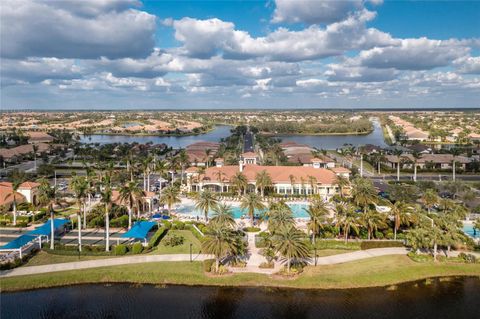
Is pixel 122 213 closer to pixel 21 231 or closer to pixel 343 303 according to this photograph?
pixel 21 231

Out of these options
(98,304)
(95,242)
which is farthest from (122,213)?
(98,304)

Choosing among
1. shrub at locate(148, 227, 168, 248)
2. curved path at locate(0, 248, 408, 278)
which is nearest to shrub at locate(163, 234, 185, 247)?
shrub at locate(148, 227, 168, 248)

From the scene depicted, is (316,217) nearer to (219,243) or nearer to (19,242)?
(219,243)

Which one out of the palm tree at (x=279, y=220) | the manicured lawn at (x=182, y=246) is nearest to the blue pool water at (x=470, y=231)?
the palm tree at (x=279, y=220)

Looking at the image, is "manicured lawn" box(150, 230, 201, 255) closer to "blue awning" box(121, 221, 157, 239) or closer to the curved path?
the curved path

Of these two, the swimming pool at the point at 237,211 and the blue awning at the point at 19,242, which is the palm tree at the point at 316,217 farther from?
the blue awning at the point at 19,242
